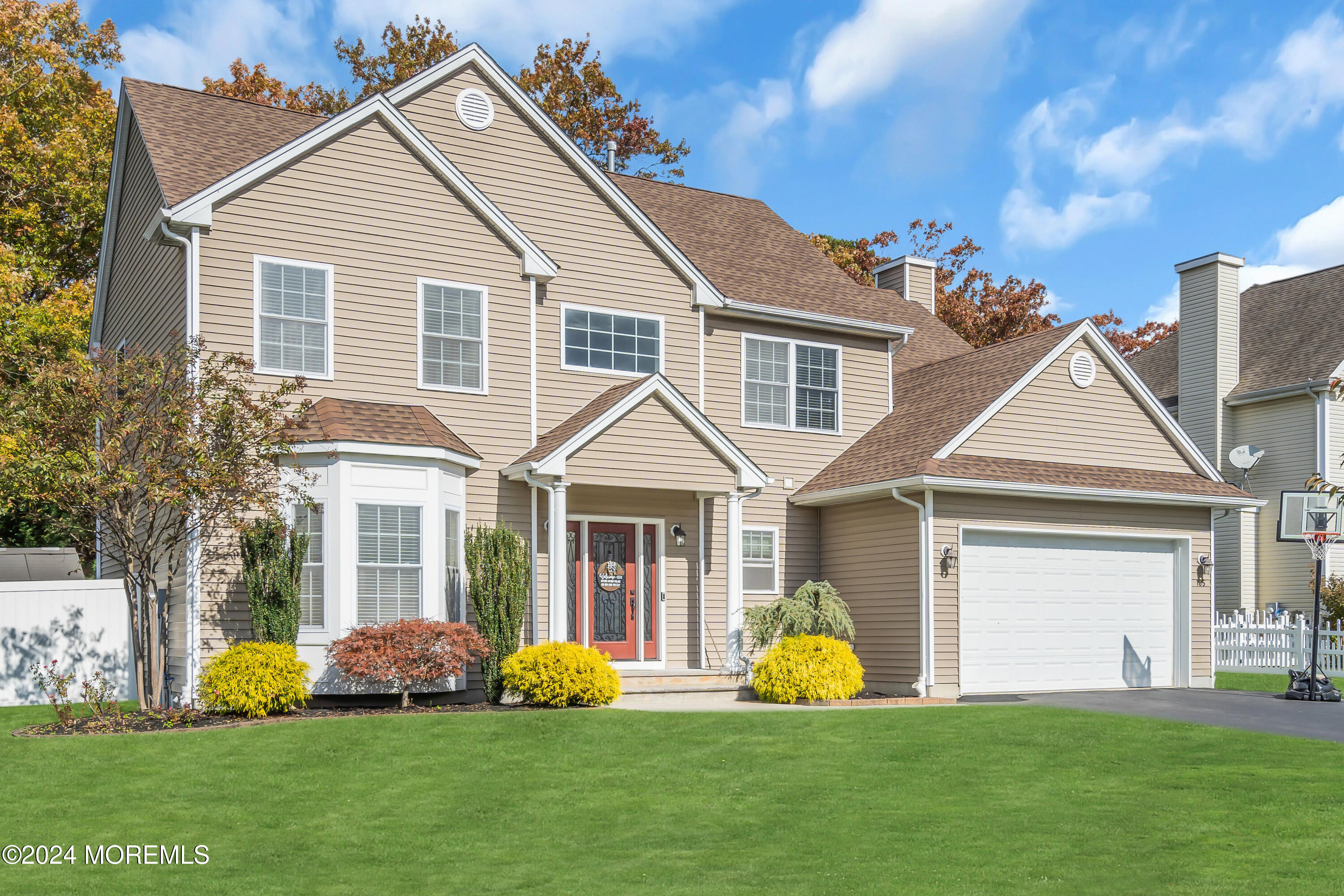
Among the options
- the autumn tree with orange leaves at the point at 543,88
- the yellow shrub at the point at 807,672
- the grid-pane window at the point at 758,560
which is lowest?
the yellow shrub at the point at 807,672

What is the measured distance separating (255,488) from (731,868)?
796 cm

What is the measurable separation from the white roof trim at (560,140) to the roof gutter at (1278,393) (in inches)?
598

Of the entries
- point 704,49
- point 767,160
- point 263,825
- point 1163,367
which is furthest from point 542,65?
point 263,825

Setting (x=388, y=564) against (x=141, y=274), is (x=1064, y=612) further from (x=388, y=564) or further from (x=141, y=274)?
(x=141, y=274)

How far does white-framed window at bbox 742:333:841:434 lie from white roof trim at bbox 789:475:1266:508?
144cm

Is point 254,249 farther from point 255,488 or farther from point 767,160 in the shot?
point 767,160

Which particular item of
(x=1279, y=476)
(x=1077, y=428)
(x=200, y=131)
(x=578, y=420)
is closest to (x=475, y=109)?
(x=200, y=131)

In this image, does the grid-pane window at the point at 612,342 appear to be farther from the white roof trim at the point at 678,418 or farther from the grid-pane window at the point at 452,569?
the grid-pane window at the point at 452,569

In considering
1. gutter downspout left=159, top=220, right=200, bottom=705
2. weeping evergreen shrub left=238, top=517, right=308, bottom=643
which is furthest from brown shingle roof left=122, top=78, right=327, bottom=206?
weeping evergreen shrub left=238, top=517, right=308, bottom=643

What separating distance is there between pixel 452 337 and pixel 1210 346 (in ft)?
66.3

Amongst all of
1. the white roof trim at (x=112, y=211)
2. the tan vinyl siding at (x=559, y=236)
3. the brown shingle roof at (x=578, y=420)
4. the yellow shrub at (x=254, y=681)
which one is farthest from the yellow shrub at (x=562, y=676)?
the white roof trim at (x=112, y=211)

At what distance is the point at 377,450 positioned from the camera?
49.0 feet

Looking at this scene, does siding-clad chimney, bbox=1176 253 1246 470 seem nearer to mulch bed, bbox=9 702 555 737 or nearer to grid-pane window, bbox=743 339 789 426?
grid-pane window, bbox=743 339 789 426

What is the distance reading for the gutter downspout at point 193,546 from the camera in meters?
14.7
